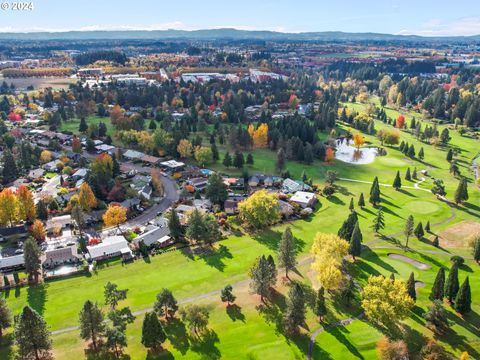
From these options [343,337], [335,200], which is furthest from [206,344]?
[335,200]

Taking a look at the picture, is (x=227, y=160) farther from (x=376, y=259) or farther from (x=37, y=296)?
(x=37, y=296)

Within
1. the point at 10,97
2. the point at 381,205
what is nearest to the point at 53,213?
the point at 381,205

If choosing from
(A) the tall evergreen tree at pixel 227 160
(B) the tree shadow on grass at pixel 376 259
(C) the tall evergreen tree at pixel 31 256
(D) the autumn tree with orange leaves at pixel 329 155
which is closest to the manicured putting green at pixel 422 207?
(B) the tree shadow on grass at pixel 376 259

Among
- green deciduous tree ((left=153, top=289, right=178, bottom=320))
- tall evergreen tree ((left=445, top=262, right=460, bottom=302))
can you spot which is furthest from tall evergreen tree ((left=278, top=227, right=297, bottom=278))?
tall evergreen tree ((left=445, top=262, right=460, bottom=302))

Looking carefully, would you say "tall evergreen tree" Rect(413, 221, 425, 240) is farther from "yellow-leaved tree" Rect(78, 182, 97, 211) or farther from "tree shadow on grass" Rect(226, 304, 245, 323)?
"yellow-leaved tree" Rect(78, 182, 97, 211)

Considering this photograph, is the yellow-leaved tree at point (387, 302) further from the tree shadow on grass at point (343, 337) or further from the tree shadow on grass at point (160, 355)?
the tree shadow on grass at point (160, 355)

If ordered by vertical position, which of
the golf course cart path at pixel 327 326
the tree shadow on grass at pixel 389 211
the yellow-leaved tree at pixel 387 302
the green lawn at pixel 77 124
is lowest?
the tree shadow on grass at pixel 389 211

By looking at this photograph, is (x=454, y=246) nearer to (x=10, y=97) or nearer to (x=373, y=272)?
(x=373, y=272)
